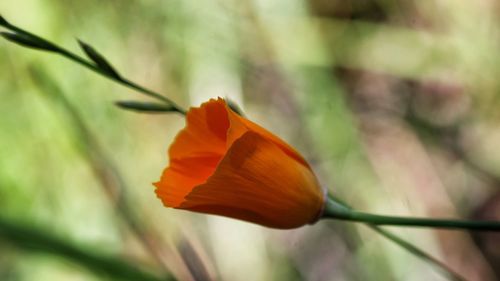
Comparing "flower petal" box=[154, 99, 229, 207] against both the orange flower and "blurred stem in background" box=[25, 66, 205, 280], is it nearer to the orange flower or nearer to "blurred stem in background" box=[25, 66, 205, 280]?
the orange flower

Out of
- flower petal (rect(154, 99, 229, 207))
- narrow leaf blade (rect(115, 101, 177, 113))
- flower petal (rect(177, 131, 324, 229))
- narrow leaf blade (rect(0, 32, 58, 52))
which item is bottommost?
flower petal (rect(177, 131, 324, 229))

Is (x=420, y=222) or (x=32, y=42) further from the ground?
(x=32, y=42)

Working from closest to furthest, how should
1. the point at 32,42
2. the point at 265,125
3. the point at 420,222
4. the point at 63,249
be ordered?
the point at 420,222 < the point at 32,42 < the point at 63,249 < the point at 265,125

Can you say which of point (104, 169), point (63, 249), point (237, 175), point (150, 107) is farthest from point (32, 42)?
point (104, 169)

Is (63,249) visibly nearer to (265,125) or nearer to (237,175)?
(265,125)

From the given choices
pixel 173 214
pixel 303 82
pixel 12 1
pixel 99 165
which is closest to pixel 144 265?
pixel 173 214

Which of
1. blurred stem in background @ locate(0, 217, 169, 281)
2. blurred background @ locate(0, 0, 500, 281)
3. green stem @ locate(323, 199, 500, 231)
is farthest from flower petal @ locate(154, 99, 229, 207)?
blurred background @ locate(0, 0, 500, 281)

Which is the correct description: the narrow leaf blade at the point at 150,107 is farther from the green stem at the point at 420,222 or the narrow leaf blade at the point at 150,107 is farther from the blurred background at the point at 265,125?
the blurred background at the point at 265,125
